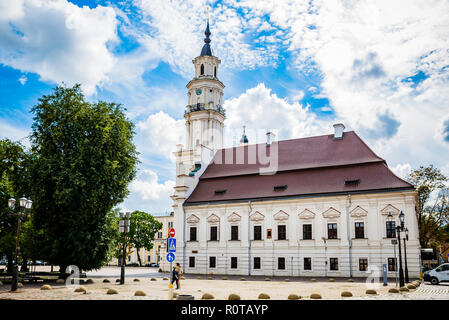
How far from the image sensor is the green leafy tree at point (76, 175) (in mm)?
29766

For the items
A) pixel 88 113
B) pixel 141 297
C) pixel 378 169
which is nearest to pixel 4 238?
pixel 88 113

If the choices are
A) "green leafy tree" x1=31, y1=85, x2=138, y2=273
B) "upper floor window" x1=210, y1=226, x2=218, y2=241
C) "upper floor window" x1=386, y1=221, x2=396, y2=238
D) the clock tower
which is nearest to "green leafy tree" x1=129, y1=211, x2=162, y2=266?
the clock tower

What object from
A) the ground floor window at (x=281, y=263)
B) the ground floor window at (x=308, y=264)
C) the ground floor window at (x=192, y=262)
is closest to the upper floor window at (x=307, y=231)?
the ground floor window at (x=308, y=264)

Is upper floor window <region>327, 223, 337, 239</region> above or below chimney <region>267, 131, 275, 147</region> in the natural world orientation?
below

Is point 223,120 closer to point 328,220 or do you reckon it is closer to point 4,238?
point 328,220

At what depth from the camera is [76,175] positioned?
29266mm

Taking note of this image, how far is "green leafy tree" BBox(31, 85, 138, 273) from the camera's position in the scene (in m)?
29.8

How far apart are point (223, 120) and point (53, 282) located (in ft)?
121

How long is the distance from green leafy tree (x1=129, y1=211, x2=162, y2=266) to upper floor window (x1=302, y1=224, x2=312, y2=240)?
156 feet

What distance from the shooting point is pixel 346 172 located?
41969 millimetres

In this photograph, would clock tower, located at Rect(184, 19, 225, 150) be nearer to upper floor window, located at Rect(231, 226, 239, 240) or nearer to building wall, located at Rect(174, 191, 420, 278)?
building wall, located at Rect(174, 191, 420, 278)

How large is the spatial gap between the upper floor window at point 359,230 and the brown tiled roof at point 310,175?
3538 millimetres

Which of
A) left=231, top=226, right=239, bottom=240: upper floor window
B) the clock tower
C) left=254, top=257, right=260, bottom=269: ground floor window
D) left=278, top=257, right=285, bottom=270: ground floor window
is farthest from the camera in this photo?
the clock tower

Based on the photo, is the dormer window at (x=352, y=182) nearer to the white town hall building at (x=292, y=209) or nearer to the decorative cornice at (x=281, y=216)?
the white town hall building at (x=292, y=209)
